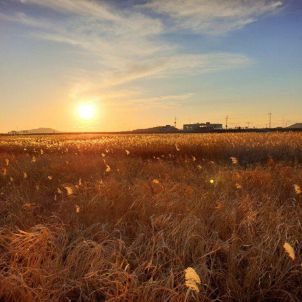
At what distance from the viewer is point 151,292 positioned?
433 cm

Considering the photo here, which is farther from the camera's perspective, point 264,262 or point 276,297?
point 264,262

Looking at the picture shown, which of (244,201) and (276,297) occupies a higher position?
(244,201)

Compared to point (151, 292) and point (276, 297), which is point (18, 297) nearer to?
point (151, 292)

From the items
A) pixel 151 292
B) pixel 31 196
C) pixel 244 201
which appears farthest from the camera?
pixel 31 196

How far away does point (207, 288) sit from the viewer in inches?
183

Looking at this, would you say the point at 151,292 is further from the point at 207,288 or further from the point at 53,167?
the point at 53,167

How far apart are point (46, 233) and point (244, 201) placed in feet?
10.6

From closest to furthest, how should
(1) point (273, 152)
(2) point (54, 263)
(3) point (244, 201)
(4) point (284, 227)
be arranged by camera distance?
(2) point (54, 263) < (4) point (284, 227) < (3) point (244, 201) < (1) point (273, 152)

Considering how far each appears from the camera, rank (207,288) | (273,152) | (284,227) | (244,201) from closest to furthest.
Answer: (207,288) < (284,227) < (244,201) < (273,152)

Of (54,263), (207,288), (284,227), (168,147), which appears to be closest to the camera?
(207,288)

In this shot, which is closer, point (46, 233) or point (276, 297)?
point (276, 297)

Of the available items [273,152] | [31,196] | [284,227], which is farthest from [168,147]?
[284,227]

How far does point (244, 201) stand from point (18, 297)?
3.88m

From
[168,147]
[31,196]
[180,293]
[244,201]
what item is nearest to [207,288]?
[180,293]
